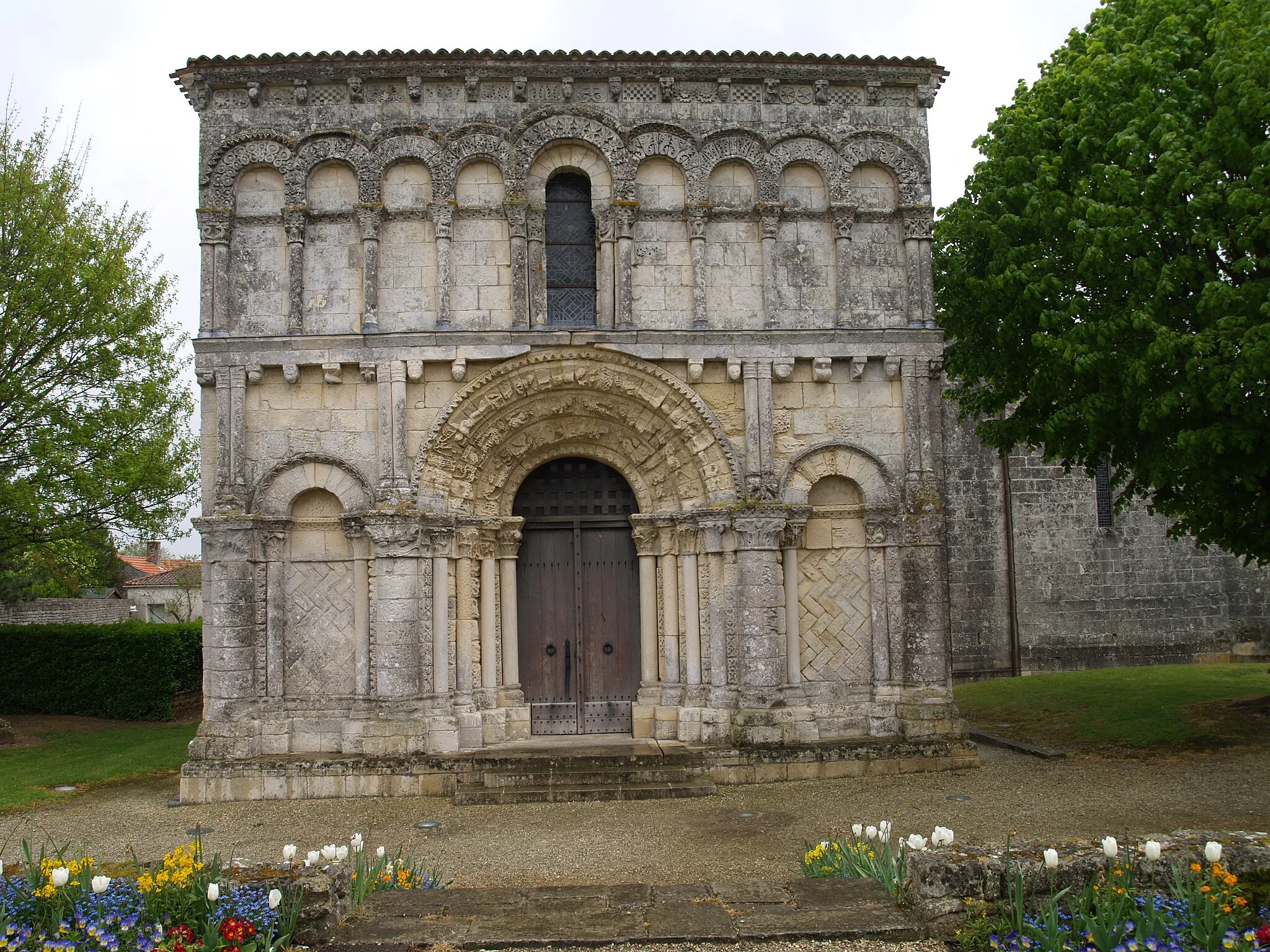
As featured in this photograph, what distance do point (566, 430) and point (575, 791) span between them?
167 inches

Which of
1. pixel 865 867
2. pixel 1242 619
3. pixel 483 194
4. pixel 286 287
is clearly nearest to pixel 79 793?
pixel 286 287

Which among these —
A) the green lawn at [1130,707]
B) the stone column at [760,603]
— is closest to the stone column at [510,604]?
the stone column at [760,603]

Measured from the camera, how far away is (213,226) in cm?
1187

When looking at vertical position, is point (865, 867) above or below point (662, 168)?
below

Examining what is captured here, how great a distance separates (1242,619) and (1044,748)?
11.4 m

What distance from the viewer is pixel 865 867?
655cm

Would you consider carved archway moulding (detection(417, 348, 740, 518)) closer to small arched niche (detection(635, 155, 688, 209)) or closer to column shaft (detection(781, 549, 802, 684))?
column shaft (detection(781, 549, 802, 684))

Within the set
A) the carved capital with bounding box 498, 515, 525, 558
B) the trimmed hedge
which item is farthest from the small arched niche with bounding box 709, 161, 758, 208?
the trimmed hedge

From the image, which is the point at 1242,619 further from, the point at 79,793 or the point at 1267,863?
the point at 79,793

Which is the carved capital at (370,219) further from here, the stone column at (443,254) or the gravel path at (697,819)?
the gravel path at (697,819)

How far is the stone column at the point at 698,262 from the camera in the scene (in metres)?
11.9

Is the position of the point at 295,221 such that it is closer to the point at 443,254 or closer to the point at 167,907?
the point at 443,254

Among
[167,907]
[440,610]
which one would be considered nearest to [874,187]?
[440,610]

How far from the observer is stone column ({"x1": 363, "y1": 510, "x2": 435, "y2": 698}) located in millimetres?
11359
